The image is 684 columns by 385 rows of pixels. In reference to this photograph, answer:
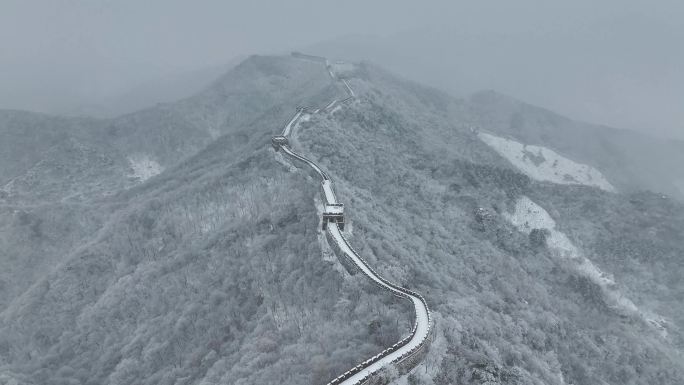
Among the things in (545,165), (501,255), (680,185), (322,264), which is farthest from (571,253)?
(680,185)

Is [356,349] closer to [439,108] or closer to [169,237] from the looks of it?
[169,237]

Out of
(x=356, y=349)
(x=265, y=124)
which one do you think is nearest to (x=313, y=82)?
(x=265, y=124)

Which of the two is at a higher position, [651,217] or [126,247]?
[126,247]

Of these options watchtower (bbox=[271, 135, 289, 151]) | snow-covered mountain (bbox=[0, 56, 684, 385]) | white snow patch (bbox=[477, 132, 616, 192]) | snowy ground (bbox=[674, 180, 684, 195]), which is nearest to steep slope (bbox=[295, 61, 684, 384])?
snow-covered mountain (bbox=[0, 56, 684, 385])

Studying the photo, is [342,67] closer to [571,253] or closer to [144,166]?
[144,166]

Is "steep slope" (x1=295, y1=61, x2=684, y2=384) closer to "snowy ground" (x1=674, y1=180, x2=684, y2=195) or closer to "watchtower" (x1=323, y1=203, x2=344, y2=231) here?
"watchtower" (x1=323, y1=203, x2=344, y2=231)

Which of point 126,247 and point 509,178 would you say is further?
point 509,178
